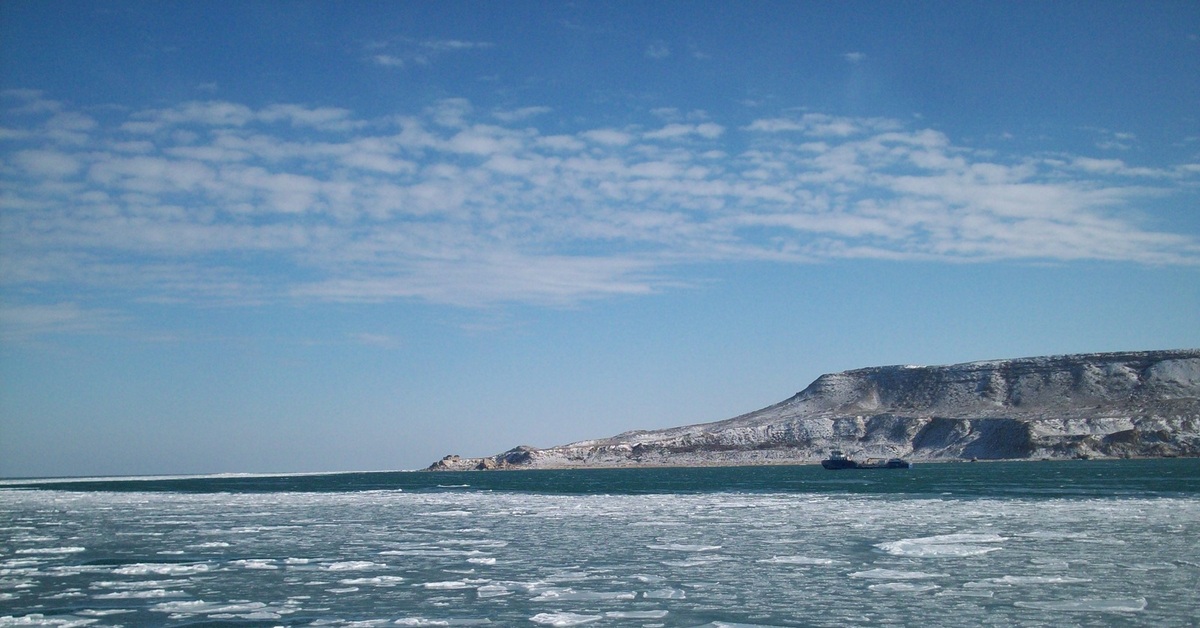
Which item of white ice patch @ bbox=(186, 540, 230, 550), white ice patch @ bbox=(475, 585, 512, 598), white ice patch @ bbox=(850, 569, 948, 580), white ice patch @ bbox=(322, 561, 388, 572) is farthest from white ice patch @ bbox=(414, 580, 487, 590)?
white ice patch @ bbox=(186, 540, 230, 550)

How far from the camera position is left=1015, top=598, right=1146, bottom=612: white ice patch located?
15.4 metres

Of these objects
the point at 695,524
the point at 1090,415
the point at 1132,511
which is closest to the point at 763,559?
the point at 695,524

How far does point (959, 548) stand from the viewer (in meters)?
23.9

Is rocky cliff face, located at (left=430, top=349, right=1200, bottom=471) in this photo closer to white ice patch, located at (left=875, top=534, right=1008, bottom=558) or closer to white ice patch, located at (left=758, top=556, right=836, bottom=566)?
white ice patch, located at (left=875, top=534, right=1008, bottom=558)

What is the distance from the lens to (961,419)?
501ft

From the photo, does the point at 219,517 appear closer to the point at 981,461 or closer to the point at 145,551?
the point at 145,551

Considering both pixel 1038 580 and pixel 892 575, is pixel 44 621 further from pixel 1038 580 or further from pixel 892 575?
pixel 1038 580

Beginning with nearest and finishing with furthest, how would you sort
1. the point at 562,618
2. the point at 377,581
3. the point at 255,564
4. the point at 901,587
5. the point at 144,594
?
the point at 562,618
the point at 901,587
the point at 144,594
the point at 377,581
the point at 255,564

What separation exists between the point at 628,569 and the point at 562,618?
19.6ft

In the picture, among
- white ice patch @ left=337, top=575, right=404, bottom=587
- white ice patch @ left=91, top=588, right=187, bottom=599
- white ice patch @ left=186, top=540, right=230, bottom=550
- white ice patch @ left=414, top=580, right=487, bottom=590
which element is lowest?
white ice patch @ left=414, top=580, right=487, bottom=590

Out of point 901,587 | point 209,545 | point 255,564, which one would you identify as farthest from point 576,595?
point 209,545

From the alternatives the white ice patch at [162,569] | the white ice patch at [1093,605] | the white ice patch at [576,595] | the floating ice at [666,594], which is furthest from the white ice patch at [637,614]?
the white ice patch at [162,569]

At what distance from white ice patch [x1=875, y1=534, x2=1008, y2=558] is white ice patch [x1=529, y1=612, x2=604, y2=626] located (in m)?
10.5

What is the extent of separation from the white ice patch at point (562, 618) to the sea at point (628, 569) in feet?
0.13
